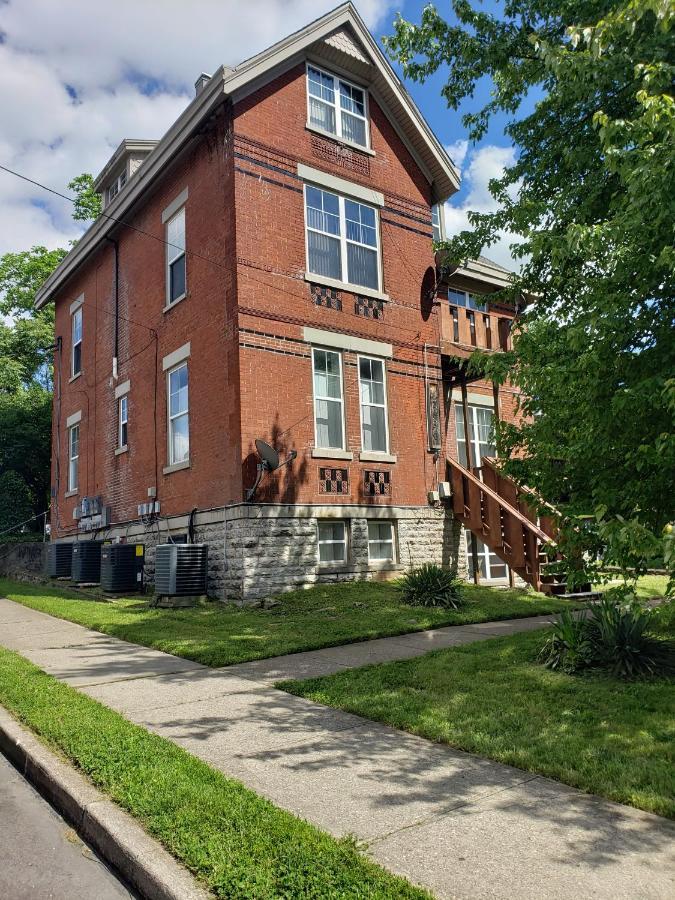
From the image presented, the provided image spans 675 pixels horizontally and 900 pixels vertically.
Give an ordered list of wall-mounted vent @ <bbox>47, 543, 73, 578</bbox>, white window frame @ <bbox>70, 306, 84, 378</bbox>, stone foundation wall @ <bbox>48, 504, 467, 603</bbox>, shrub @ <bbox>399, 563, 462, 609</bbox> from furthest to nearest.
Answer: white window frame @ <bbox>70, 306, 84, 378</bbox> → wall-mounted vent @ <bbox>47, 543, 73, 578</bbox> → stone foundation wall @ <bbox>48, 504, 467, 603</bbox> → shrub @ <bbox>399, 563, 462, 609</bbox>

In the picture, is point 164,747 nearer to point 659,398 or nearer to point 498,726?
point 498,726

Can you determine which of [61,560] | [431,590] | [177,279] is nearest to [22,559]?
[61,560]

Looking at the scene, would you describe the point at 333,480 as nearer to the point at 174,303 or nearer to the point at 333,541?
the point at 333,541

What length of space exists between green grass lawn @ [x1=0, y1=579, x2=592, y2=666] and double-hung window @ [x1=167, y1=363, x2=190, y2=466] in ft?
10.7

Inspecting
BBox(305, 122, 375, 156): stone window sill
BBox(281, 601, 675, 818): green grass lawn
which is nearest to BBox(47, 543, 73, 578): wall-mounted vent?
BBox(305, 122, 375, 156): stone window sill

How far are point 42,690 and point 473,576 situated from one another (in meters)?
12.0

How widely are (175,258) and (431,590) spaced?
9597 millimetres

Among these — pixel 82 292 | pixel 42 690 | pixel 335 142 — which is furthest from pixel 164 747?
pixel 82 292

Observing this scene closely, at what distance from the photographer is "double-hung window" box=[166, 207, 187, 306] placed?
15797 mm

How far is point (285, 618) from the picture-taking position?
436 inches

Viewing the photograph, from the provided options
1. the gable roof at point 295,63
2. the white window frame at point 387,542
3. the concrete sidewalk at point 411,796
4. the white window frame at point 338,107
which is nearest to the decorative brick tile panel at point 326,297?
the white window frame at point 338,107

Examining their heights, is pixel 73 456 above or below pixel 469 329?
below

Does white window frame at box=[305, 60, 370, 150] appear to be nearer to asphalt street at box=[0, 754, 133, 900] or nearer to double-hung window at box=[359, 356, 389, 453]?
double-hung window at box=[359, 356, 389, 453]

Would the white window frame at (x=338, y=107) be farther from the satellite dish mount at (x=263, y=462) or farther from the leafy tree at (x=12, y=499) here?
the leafy tree at (x=12, y=499)
